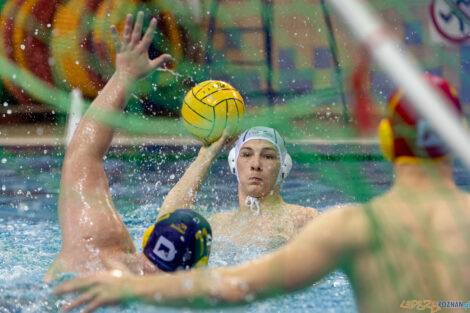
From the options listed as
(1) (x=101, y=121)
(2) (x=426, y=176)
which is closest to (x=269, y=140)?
(1) (x=101, y=121)

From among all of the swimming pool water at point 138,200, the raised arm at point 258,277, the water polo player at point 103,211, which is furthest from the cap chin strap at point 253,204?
the raised arm at point 258,277

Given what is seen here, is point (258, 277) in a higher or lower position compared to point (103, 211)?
higher

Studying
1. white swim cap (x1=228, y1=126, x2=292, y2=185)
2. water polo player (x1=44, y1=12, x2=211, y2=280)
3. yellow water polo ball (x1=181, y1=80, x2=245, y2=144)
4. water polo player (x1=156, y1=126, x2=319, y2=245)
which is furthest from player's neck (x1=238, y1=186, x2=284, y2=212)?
water polo player (x1=44, y1=12, x2=211, y2=280)

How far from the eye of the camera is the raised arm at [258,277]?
1.60 m

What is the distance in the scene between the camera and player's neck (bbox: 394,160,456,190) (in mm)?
1660

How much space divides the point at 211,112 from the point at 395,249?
2.21 m

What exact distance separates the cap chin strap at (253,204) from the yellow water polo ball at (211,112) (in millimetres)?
615

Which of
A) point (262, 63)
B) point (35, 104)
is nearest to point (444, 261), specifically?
point (262, 63)

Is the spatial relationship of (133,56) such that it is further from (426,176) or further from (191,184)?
(426,176)

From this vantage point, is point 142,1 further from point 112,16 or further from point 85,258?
point 85,258

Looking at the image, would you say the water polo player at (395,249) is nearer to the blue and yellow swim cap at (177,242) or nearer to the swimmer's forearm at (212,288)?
the swimmer's forearm at (212,288)

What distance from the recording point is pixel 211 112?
3.73 metres

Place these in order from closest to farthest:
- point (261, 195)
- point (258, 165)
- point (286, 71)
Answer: point (258, 165) → point (261, 195) → point (286, 71)

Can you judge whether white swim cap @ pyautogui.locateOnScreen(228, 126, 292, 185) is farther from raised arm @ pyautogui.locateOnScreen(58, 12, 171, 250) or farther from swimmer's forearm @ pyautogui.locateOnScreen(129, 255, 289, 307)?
swimmer's forearm @ pyautogui.locateOnScreen(129, 255, 289, 307)
